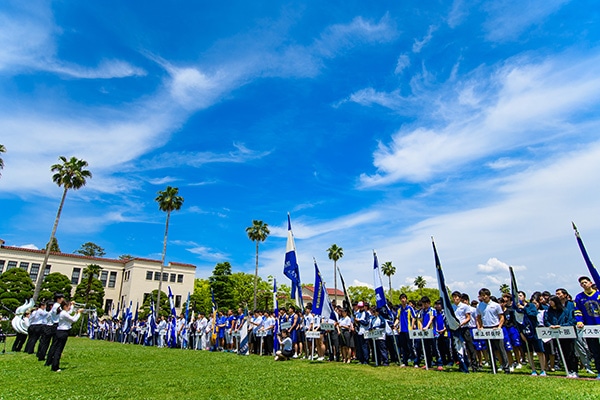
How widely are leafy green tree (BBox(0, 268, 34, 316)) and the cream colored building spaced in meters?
16.6

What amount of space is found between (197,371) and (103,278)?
7070 centimetres

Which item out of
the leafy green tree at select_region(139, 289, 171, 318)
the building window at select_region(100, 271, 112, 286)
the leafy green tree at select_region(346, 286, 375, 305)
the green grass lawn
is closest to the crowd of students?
the green grass lawn

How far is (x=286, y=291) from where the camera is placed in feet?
267

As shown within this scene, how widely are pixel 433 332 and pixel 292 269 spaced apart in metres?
6.18

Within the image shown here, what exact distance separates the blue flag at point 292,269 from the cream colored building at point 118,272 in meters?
60.5

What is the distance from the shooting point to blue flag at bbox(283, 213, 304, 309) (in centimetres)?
1591

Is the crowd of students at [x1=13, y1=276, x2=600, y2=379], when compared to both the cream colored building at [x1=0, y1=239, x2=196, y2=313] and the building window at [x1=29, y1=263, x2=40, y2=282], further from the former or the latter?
the building window at [x1=29, y1=263, x2=40, y2=282]

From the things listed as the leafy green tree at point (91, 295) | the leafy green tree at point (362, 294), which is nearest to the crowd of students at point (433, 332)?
the leafy green tree at point (91, 295)

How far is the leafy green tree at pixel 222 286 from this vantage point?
208 ft

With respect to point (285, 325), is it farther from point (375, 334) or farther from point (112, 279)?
point (112, 279)

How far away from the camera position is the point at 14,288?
49.2 meters

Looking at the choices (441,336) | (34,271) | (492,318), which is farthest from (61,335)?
(34,271)

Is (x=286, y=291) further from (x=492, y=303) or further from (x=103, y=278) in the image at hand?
(x=492, y=303)

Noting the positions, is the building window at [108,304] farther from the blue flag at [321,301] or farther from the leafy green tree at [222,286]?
the blue flag at [321,301]
